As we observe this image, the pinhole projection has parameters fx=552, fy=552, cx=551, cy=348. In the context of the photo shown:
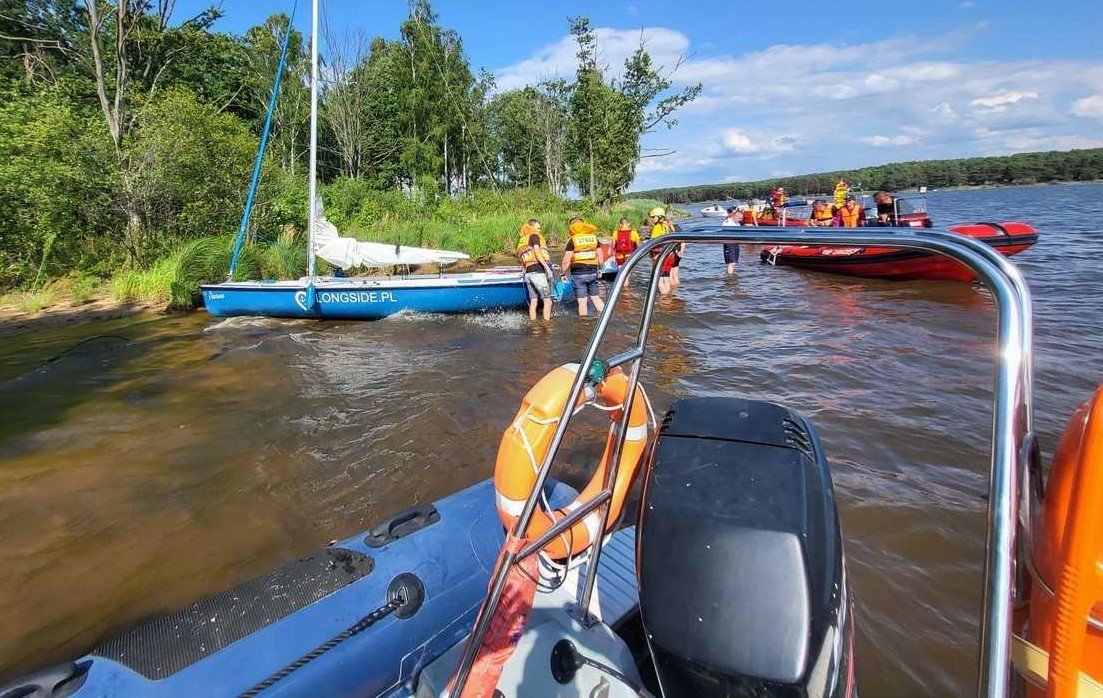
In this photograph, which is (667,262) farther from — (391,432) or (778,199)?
(778,199)

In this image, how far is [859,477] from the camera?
12.1 ft

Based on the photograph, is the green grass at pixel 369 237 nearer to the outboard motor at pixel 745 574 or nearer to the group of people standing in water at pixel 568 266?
the group of people standing in water at pixel 568 266

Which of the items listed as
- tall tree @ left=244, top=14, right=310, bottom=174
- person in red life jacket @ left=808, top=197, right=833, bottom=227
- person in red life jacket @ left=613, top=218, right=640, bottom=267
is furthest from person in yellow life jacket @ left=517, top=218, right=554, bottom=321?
tall tree @ left=244, top=14, right=310, bottom=174

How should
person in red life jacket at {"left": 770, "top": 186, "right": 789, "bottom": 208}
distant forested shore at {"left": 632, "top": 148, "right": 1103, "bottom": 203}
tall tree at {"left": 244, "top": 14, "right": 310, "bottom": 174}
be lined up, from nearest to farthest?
person in red life jacket at {"left": 770, "top": 186, "right": 789, "bottom": 208}, tall tree at {"left": 244, "top": 14, "right": 310, "bottom": 174}, distant forested shore at {"left": 632, "top": 148, "right": 1103, "bottom": 203}

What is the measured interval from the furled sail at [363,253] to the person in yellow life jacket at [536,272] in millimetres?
1426

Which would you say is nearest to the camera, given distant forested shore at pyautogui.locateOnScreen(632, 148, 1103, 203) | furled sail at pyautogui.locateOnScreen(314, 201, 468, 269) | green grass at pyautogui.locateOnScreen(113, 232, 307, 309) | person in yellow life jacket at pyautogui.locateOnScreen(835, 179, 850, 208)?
furled sail at pyautogui.locateOnScreen(314, 201, 468, 269)

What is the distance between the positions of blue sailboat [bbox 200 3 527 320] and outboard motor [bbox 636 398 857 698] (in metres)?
7.82

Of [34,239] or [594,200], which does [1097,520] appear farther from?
[594,200]

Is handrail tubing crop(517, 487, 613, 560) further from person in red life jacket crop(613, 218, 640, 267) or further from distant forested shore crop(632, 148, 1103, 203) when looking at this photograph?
distant forested shore crop(632, 148, 1103, 203)

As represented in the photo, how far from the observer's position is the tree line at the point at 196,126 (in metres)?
10.9

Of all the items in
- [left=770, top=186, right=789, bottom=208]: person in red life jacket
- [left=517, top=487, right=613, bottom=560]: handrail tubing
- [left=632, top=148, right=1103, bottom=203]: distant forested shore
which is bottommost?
[left=517, top=487, right=613, bottom=560]: handrail tubing

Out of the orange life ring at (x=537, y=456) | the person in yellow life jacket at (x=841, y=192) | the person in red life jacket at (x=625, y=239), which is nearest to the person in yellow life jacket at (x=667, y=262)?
the person in red life jacket at (x=625, y=239)

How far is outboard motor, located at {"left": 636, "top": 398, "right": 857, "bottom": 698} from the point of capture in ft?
4.11

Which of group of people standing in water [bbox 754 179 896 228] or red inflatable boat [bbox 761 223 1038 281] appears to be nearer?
red inflatable boat [bbox 761 223 1038 281]
